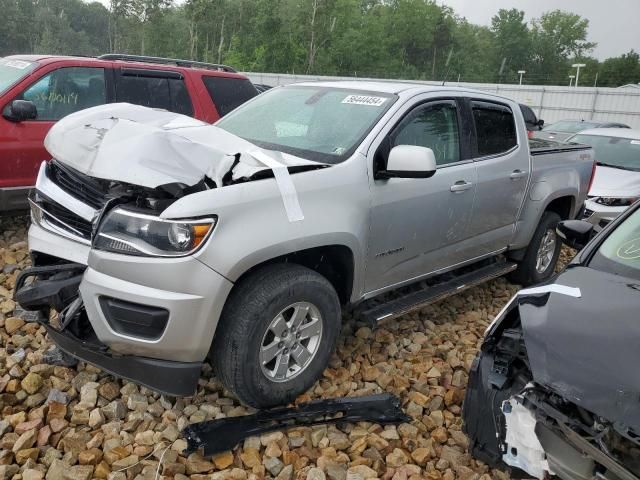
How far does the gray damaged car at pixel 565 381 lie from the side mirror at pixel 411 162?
88cm

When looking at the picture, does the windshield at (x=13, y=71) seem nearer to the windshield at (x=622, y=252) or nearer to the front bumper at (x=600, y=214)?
the windshield at (x=622, y=252)

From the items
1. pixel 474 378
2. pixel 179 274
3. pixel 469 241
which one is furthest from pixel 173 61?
pixel 474 378

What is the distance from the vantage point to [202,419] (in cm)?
283

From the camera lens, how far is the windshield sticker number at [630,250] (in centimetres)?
280

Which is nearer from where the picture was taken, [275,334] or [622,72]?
[275,334]

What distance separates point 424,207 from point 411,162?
56 centimetres

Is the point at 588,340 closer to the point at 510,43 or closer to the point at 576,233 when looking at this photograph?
the point at 576,233

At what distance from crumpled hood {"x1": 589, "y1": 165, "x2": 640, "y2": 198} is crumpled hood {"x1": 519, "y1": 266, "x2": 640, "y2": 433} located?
195 inches

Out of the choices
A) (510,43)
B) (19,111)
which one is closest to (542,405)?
(19,111)

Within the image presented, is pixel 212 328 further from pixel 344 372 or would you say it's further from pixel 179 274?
pixel 344 372

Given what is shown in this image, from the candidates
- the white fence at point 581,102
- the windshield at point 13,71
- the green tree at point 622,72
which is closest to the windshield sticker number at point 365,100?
the windshield at point 13,71

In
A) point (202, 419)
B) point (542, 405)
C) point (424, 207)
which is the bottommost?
point (202, 419)

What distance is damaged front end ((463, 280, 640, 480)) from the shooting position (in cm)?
191

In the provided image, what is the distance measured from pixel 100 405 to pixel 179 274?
3.55 ft
